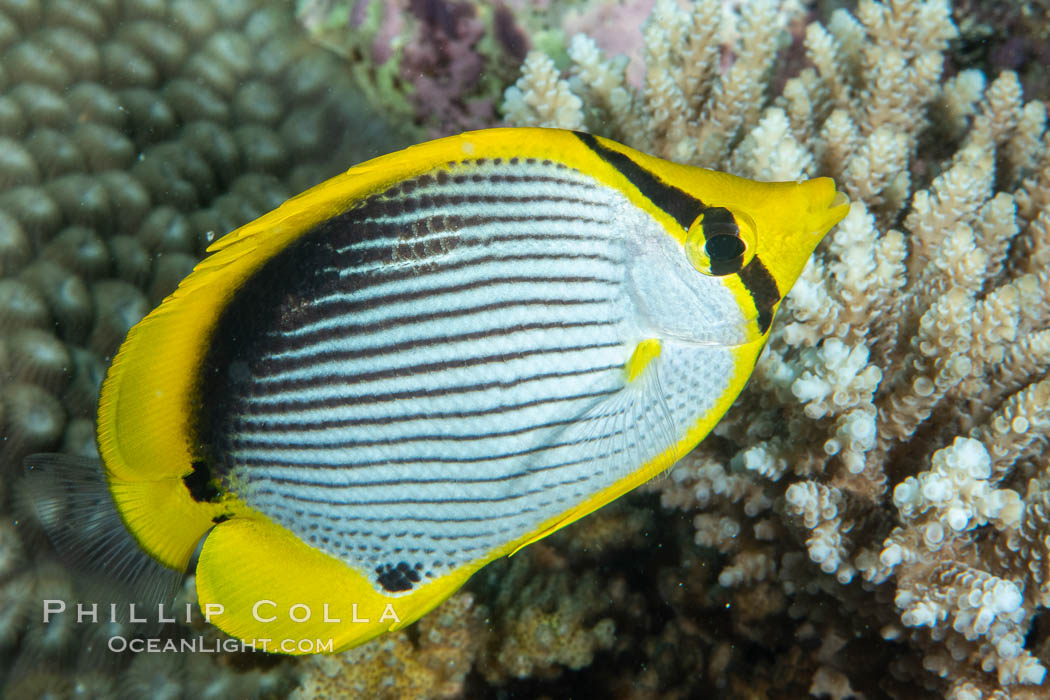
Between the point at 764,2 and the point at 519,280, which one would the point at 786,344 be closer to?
the point at 519,280

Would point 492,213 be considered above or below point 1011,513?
above

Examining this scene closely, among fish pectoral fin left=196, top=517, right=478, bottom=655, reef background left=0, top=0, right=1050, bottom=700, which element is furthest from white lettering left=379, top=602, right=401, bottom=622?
reef background left=0, top=0, right=1050, bottom=700

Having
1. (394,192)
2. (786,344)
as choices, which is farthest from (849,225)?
(394,192)

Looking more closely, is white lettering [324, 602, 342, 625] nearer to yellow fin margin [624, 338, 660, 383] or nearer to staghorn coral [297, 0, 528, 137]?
yellow fin margin [624, 338, 660, 383]

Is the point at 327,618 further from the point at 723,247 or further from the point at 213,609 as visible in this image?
the point at 723,247

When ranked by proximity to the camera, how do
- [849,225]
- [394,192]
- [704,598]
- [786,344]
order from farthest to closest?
[704,598] < [786,344] < [849,225] < [394,192]

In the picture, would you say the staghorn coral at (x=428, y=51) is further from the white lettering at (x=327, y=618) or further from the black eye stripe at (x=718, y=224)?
the white lettering at (x=327, y=618)
